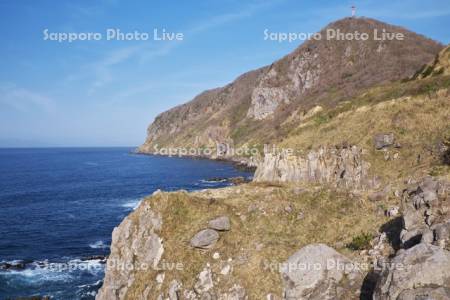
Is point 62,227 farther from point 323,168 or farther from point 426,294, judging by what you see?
point 426,294

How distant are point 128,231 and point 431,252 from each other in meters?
22.5

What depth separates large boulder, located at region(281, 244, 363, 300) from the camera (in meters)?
20.6

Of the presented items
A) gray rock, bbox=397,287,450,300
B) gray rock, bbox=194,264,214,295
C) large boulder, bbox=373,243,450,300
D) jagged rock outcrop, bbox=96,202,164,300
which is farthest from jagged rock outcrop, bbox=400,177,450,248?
jagged rock outcrop, bbox=96,202,164,300

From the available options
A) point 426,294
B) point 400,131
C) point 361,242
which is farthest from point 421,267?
point 400,131

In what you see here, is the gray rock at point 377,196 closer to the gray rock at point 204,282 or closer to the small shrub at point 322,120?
the gray rock at point 204,282

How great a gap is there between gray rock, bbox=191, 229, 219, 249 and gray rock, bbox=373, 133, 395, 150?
25.4 meters

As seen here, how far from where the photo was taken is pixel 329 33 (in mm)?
175125

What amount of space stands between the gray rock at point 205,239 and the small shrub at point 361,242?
9.52m

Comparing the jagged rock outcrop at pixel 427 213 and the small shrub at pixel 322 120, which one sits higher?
the small shrub at pixel 322 120

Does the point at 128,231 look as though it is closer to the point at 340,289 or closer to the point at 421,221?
the point at 340,289

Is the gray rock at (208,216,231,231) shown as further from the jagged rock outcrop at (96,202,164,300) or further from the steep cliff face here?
the steep cliff face

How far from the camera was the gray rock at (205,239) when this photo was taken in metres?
26.9

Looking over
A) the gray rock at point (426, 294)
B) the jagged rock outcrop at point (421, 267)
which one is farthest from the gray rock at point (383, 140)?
the gray rock at point (426, 294)

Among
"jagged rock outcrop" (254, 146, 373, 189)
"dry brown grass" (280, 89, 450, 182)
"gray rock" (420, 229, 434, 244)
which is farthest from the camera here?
"jagged rock outcrop" (254, 146, 373, 189)
